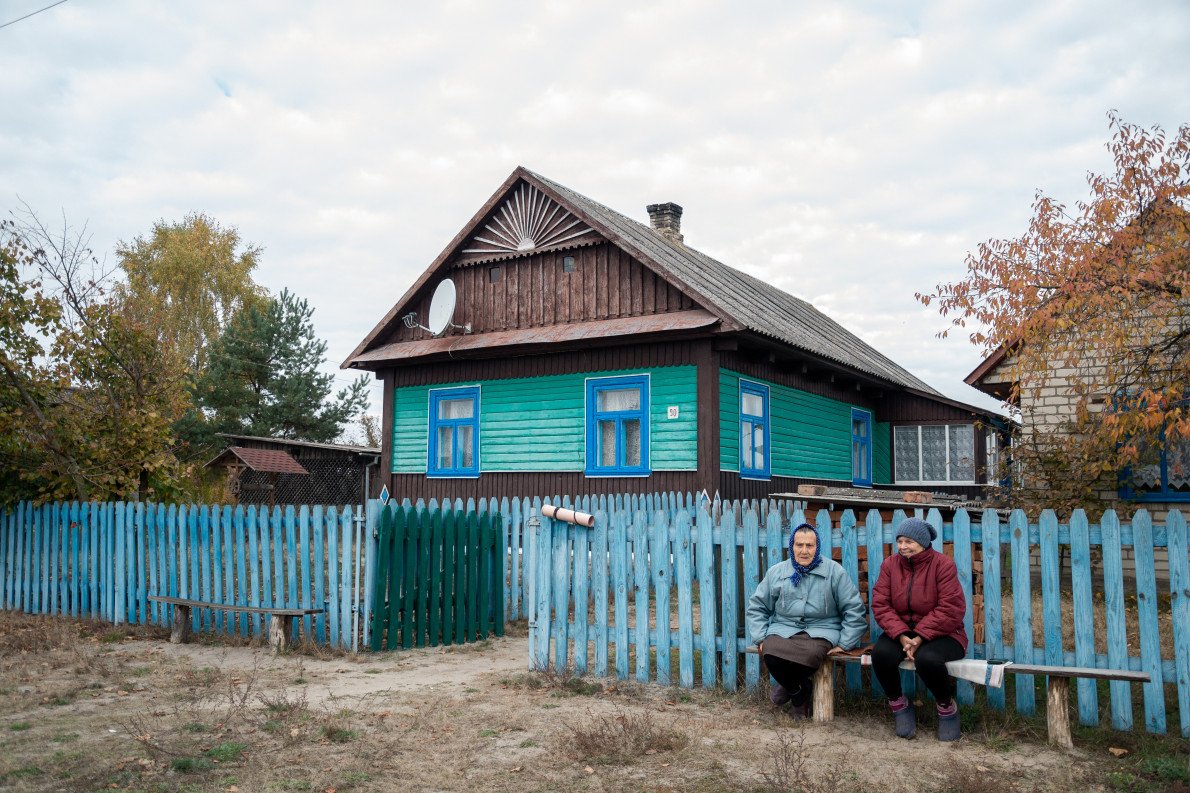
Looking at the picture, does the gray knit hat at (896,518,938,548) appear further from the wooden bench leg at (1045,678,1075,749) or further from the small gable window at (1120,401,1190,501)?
the small gable window at (1120,401,1190,501)

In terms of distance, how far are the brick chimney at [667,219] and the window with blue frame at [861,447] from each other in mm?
6041

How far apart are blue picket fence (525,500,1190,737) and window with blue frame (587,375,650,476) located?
7431mm

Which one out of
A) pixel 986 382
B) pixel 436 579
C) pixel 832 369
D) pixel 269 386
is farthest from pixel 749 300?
pixel 269 386

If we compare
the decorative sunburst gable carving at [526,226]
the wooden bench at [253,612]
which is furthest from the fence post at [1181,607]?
the decorative sunburst gable carving at [526,226]

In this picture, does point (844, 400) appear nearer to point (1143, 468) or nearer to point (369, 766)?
point (1143, 468)

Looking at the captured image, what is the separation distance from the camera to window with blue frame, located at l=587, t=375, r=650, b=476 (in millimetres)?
15836

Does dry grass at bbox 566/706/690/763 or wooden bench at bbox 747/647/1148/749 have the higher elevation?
wooden bench at bbox 747/647/1148/749

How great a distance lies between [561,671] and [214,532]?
472 centimetres

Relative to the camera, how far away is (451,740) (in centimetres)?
599

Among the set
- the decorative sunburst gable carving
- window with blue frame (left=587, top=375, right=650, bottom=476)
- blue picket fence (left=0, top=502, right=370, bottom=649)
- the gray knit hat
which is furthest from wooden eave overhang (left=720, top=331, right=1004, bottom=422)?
the gray knit hat

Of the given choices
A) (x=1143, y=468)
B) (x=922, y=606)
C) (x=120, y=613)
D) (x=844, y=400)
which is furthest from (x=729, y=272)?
(x=922, y=606)

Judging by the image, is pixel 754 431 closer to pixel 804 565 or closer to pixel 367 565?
pixel 367 565

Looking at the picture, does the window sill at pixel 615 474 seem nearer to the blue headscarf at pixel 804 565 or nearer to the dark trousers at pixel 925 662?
the blue headscarf at pixel 804 565

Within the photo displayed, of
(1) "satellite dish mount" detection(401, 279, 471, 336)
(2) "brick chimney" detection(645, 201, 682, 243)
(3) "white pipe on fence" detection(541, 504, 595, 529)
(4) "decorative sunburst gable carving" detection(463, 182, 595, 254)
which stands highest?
(2) "brick chimney" detection(645, 201, 682, 243)
